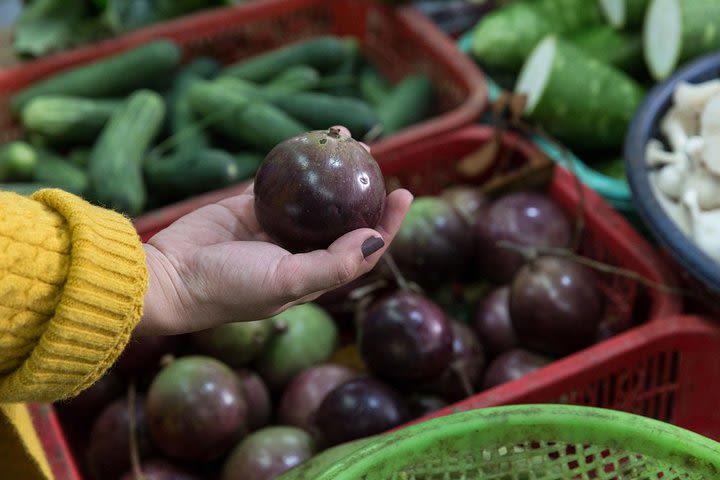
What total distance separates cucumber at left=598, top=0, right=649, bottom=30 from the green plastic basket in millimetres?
1263

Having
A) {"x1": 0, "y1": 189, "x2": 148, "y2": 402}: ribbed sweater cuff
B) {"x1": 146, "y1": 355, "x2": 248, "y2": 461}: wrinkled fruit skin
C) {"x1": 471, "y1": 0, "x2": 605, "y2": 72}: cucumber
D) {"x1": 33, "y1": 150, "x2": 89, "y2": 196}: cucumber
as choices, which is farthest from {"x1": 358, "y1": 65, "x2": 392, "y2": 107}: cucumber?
{"x1": 0, "y1": 189, "x2": 148, "y2": 402}: ribbed sweater cuff

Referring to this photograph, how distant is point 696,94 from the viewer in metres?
1.33

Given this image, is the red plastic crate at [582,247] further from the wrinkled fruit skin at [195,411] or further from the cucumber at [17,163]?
the cucumber at [17,163]

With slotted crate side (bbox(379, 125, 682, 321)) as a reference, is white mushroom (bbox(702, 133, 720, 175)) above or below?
above

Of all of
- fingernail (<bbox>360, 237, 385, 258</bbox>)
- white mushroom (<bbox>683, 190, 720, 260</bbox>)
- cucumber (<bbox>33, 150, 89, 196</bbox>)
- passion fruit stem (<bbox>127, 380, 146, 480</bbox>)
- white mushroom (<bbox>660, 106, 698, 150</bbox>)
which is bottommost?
passion fruit stem (<bbox>127, 380, 146, 480</bbox>)

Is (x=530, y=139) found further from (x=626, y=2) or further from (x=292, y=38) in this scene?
(x=292, y=38)

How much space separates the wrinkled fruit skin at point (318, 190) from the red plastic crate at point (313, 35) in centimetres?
85

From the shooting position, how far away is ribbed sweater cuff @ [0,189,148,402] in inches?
29.2

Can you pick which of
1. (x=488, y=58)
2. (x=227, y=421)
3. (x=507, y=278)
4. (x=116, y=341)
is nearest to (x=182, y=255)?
(x=116, y=341)

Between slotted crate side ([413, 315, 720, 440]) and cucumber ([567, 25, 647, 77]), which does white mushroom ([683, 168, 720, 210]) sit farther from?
cucumber ([567, 25, 647, 77])

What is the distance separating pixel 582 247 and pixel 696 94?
337 mm

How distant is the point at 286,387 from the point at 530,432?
0.59m

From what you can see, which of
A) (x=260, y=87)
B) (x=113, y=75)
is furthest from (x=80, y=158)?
(x=260, y=87)

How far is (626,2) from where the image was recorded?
1761 millimetres
